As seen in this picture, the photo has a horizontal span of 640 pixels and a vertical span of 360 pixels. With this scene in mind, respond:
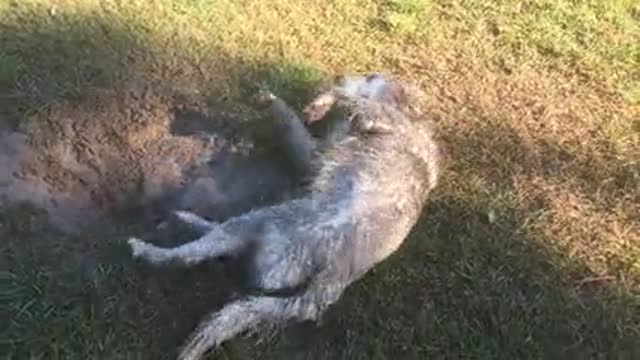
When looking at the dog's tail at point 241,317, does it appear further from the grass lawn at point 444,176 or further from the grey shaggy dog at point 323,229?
the grass lawn at point 444,176

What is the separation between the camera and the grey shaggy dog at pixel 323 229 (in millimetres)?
3887

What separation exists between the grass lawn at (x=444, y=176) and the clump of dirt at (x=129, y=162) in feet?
0.35

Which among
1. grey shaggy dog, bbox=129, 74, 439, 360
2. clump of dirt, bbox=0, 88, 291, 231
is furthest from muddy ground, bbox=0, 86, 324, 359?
grey shaggy dog, bbox=129, 74, 439, 360

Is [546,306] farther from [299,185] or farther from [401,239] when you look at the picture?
[299,185]

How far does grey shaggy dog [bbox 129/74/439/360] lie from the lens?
3.89 metres

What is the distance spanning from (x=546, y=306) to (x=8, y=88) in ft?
8.43

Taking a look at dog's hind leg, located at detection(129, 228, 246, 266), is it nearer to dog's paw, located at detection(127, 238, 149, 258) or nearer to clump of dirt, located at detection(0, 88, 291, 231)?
dog's paw, located at detection(127, 238, 149, 258)

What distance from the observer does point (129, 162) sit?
14.8 ft

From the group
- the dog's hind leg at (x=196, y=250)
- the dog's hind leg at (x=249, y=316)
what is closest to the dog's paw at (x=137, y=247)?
the dog's hind leg at (x=196, y=250)

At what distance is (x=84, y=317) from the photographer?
12.9 ft

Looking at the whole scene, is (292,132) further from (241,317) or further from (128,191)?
(241,317)

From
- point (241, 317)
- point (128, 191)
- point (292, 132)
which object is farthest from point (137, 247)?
point (292, 132)

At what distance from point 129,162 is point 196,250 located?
2.33 ft

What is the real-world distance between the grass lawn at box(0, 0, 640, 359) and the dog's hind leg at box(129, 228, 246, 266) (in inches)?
4.1
